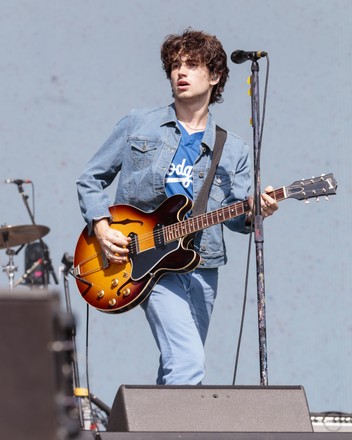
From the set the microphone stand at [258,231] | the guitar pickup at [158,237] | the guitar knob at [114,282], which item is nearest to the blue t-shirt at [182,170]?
the guitar pickup at [158,237]

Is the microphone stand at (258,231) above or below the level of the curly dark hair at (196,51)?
below

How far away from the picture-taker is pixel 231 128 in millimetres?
6098

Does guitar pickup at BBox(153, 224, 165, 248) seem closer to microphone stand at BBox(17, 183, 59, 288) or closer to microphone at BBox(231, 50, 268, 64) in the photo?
microphone at BBox(231, 50, 268, 64)

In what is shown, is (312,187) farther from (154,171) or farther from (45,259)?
(45,259)

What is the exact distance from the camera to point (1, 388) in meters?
1.06

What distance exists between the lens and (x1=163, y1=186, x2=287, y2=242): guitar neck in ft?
12.1

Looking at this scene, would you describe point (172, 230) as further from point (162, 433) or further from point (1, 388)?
point (1, 388)

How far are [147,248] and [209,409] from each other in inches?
36.9

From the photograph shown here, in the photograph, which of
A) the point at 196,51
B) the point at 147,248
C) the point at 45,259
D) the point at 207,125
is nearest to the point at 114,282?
the point at 147,248

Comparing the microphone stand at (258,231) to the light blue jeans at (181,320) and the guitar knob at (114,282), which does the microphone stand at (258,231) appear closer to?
the light blue jeans at (181,320)

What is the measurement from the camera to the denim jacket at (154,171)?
3.79 metres

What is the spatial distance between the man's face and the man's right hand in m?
0.57

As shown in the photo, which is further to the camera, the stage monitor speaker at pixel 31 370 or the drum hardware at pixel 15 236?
the drum hardware at pixel 15 236

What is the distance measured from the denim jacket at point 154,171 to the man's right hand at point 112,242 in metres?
0.06
